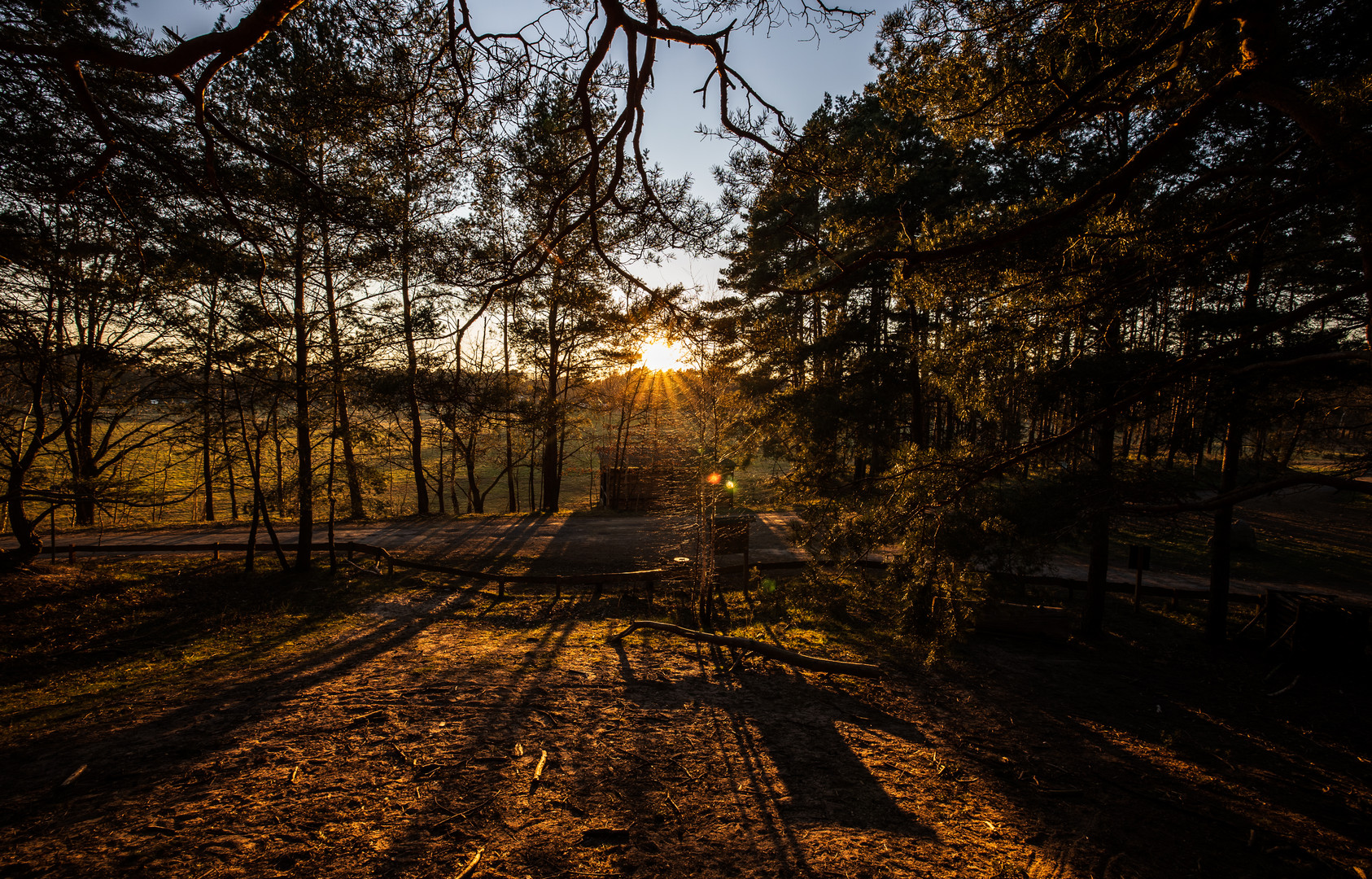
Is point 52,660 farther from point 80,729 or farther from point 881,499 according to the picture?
point 881,499

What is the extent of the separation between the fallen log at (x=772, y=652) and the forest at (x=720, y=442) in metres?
0.25

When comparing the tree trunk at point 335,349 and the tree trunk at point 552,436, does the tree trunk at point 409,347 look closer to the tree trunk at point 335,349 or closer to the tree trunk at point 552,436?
the tree trunk at point 335,349

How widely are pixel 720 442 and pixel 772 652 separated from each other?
11.7 feet

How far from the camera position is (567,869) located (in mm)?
2904

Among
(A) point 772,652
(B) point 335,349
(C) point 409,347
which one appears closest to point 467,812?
(A) point 772,652

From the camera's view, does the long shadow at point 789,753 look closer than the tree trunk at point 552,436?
Yes

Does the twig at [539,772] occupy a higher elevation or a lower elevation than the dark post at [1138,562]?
higher

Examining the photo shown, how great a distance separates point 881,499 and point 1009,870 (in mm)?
4127

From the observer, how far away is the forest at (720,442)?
3332 millimetres

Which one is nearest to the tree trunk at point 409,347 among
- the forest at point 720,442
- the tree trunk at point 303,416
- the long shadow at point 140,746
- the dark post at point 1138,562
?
the forest at point 720,442

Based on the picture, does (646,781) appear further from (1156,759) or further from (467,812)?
(1156,759)

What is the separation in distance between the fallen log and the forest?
10.0 inches

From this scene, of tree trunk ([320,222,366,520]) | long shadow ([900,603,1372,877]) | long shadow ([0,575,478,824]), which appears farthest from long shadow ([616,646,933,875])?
tree trunk ([320,222,366,520])

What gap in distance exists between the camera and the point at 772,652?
21.9 ft
